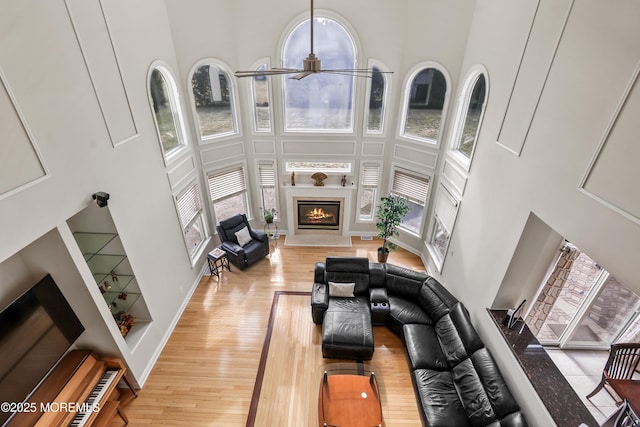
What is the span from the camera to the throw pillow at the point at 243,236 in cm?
708

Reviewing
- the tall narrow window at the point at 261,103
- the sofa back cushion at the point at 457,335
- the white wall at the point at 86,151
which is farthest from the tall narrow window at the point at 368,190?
the white wall at the point at 86,151

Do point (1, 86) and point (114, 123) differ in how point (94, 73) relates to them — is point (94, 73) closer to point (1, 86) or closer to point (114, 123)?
point (114, 123)

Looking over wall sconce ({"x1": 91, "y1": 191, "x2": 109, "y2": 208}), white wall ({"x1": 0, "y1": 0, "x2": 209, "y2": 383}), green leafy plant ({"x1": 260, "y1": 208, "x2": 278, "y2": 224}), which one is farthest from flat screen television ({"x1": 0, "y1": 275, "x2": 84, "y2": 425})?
green leafy plant ({"x1": 260, "y1": 208, "x2": 278, "y2": 224})

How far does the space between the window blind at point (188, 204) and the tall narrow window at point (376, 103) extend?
4283 millimetres

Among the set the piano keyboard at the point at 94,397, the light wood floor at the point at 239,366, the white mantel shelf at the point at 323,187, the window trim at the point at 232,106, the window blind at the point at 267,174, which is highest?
the window trim at the point at 232,106

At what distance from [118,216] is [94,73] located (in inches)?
70.3

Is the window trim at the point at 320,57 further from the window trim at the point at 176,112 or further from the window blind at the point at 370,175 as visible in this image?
the window trim at the point at 176,112

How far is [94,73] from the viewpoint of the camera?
11.7ft

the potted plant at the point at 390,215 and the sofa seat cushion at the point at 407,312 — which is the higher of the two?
the potted plant at the point at 390,215

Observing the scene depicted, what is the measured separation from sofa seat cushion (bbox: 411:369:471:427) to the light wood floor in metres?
0.34

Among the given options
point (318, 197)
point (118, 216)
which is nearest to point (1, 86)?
point (118, 216)

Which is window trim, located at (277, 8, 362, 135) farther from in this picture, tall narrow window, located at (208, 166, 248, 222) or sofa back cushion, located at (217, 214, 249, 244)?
sofa back cushion, located at (217, 214, 249, 244)

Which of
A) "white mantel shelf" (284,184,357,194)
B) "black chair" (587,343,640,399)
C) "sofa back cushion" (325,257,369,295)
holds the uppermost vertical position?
"white mantel shelf" (284,184,357,194)

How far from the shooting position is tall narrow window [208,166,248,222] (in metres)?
7.09
